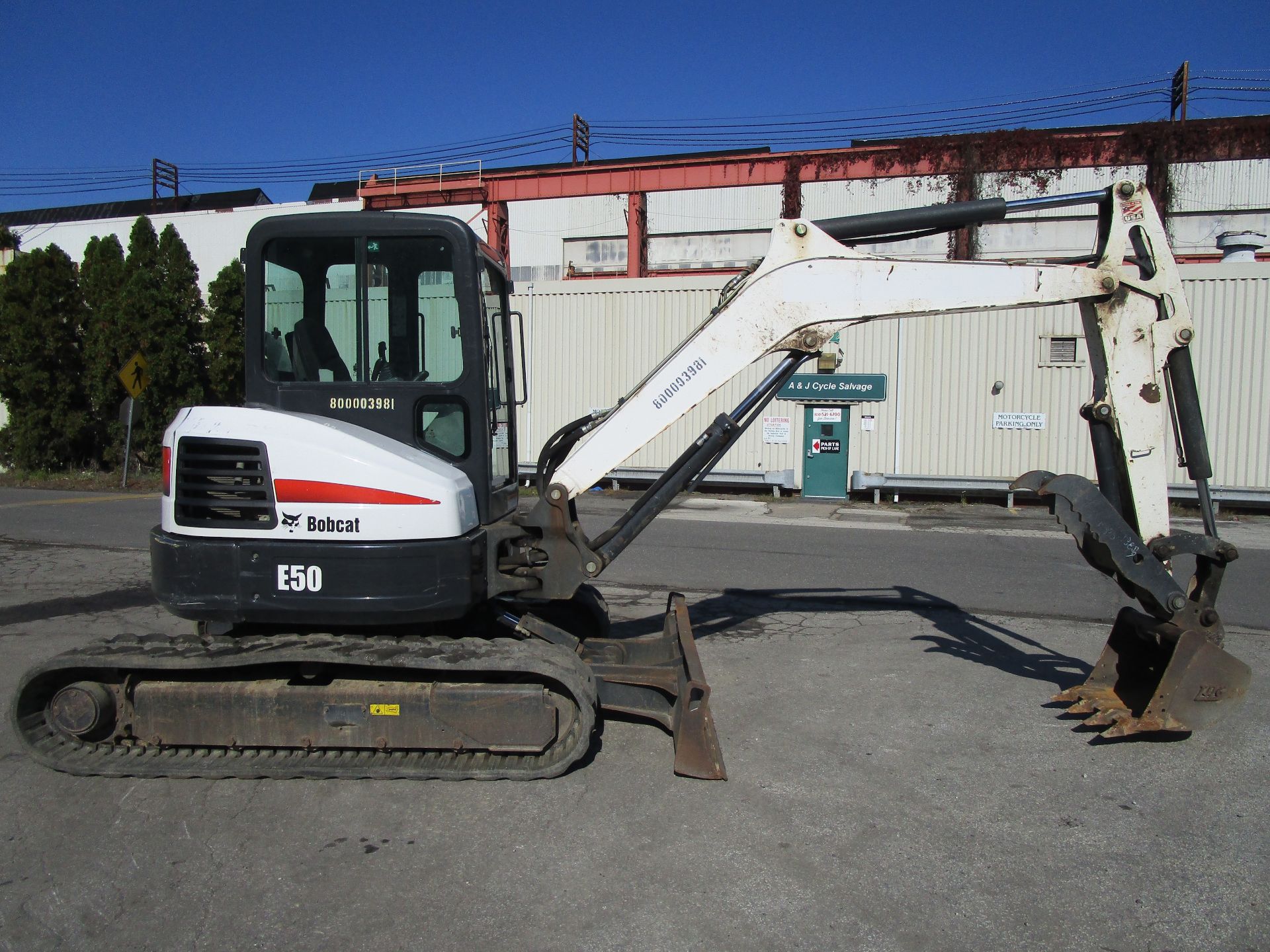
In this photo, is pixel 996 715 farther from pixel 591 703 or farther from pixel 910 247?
pixel 910 247

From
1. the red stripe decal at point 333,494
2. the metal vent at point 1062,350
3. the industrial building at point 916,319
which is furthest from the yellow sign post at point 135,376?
the metal vent at point 1062,350

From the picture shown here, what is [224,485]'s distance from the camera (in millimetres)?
4246

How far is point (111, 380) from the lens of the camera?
68.8 ft

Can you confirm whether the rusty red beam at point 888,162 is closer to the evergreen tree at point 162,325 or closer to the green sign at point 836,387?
the evergreen tree at point 162,325

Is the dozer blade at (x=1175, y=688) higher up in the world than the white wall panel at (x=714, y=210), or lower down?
lower down

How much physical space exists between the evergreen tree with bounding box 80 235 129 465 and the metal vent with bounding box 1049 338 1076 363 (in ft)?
64.9

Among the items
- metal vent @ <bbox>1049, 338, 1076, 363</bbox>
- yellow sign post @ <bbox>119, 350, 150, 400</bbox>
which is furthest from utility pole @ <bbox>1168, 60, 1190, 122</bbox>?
yellow sign post @ <bbox>119, 350, 150, 400</bbox>

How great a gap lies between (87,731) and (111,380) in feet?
64.7

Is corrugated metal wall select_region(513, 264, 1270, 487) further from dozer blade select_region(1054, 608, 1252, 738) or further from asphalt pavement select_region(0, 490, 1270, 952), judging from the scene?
dozer blade select_region(1054, 608, 1252, 738)

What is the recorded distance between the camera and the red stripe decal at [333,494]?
4164 mm

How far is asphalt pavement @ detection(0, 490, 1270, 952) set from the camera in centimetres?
312

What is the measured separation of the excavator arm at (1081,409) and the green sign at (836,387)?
12.1 meters

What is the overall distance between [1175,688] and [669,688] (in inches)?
101

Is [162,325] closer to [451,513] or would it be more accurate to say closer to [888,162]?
[888,162]
